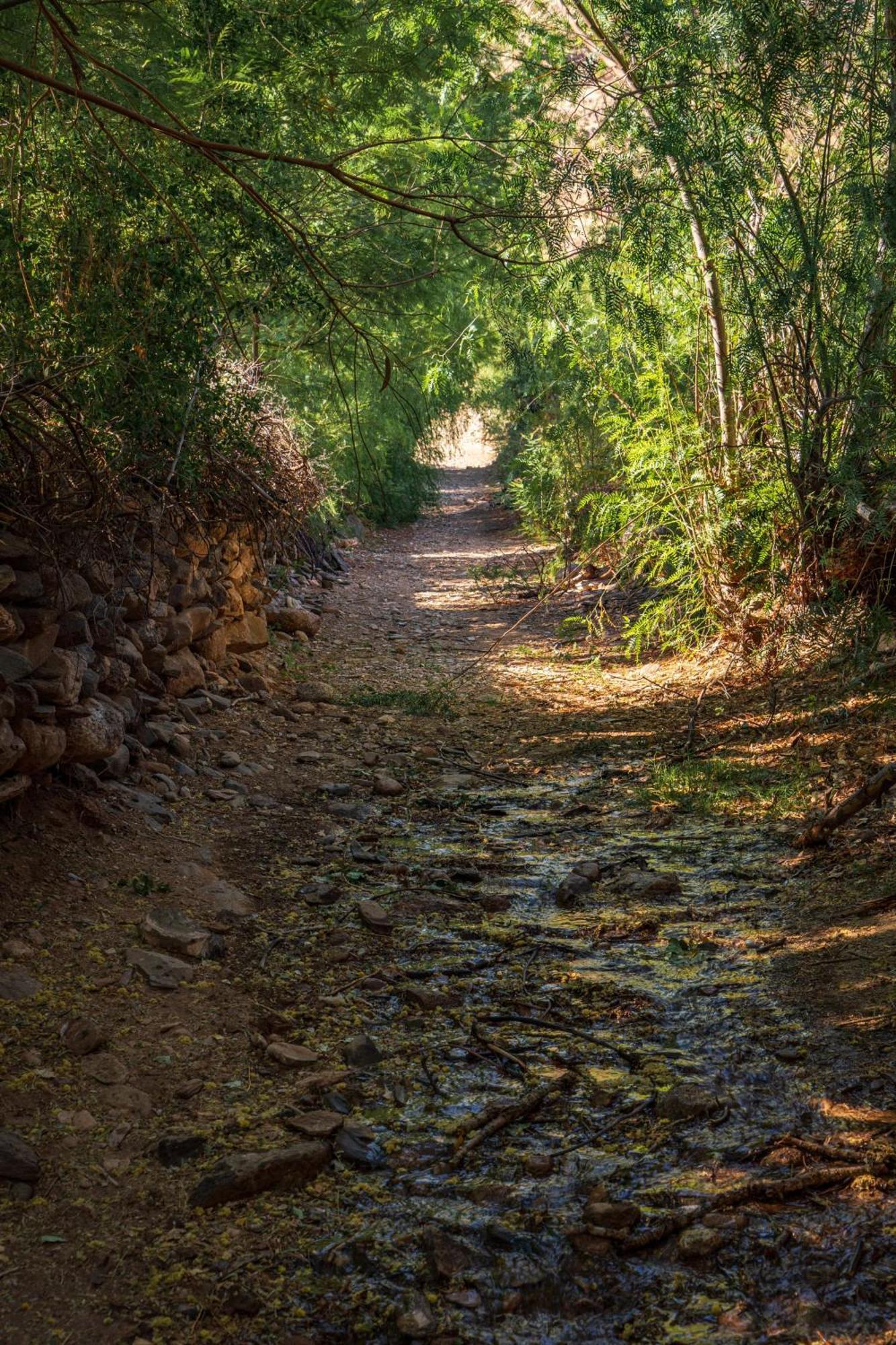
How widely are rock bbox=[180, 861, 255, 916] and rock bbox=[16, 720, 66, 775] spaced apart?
60 cm

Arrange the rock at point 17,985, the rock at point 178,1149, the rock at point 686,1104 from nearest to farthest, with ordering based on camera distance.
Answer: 1. the rock at point 178,1149
2. the rock at point 686,1104
3. the rock at point 17,985

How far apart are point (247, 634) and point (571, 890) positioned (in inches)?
129

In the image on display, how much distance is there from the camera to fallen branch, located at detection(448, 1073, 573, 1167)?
7.78ft

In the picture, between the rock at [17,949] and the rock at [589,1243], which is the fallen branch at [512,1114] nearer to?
the rock at [589,1243]

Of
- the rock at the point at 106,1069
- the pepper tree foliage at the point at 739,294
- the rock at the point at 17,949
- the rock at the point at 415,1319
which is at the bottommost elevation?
the rock at the point at 415,1319

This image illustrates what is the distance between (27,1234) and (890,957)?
2.25 metres

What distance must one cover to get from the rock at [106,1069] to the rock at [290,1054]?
0.37 meters

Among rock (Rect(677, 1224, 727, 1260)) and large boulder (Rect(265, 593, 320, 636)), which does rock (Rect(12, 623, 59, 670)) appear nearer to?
rock (Rect(677, 1224, 727, 1260))

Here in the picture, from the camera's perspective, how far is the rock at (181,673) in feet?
17.4

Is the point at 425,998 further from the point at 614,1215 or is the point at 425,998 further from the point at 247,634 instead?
the point at 247,634

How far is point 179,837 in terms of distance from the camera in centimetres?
409

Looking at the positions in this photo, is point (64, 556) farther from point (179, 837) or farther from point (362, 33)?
point (362, 33)

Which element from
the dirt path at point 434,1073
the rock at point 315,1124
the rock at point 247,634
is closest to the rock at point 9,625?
the dirt path at point 434,1073

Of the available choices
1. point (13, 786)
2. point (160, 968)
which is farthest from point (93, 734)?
point (160, 968)
